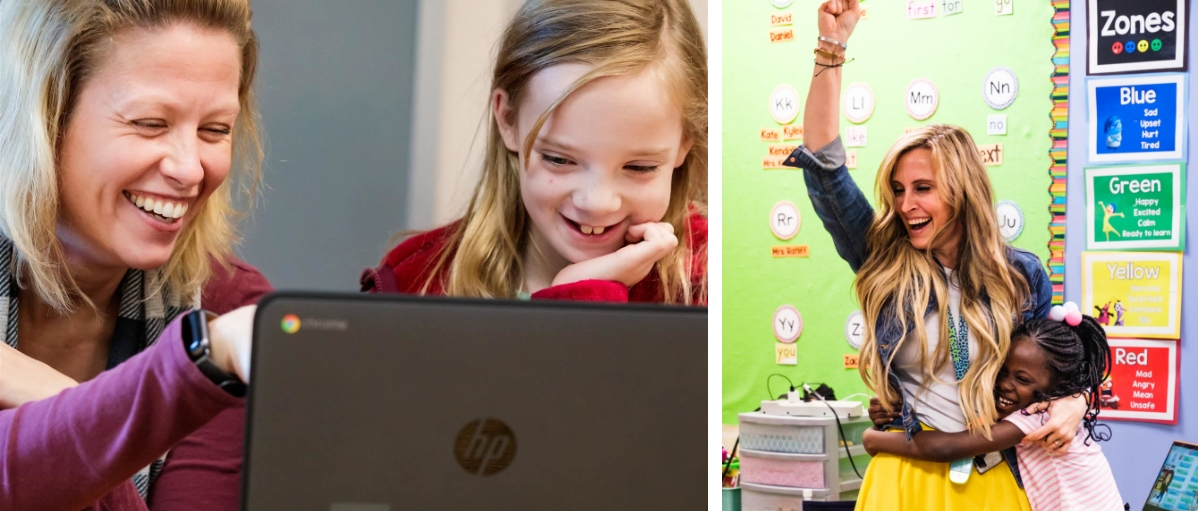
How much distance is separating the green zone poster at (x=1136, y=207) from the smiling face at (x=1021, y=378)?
21 cm

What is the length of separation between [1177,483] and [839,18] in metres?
0.98

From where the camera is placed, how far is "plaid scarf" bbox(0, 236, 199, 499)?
3.94 feet

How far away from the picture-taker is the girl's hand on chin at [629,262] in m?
1.44

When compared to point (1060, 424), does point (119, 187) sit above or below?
above

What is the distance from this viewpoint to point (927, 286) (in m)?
1.61

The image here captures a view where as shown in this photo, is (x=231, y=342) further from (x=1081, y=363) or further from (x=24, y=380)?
(x=1081, y=363)

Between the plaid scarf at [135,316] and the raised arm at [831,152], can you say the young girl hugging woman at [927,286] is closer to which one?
the raised arm at [831,152]

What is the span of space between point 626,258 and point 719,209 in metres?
0.25

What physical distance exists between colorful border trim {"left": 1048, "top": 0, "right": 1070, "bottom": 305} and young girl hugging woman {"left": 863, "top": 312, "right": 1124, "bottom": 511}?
90mm

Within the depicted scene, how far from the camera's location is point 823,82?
5.57 feet

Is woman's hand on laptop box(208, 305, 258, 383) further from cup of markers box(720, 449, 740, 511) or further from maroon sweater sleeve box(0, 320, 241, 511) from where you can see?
cup of markers box(720, 449, 740, 511)

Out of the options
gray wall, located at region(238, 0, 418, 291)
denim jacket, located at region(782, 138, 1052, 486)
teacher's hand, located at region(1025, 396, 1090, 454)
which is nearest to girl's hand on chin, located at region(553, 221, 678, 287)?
gray wall, located at region(238, 0, 418, 291)

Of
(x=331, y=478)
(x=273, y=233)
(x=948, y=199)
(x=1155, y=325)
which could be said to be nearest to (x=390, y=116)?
(x=273, y=233)

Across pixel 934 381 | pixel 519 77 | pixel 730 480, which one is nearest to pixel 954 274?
pixel 934 381
